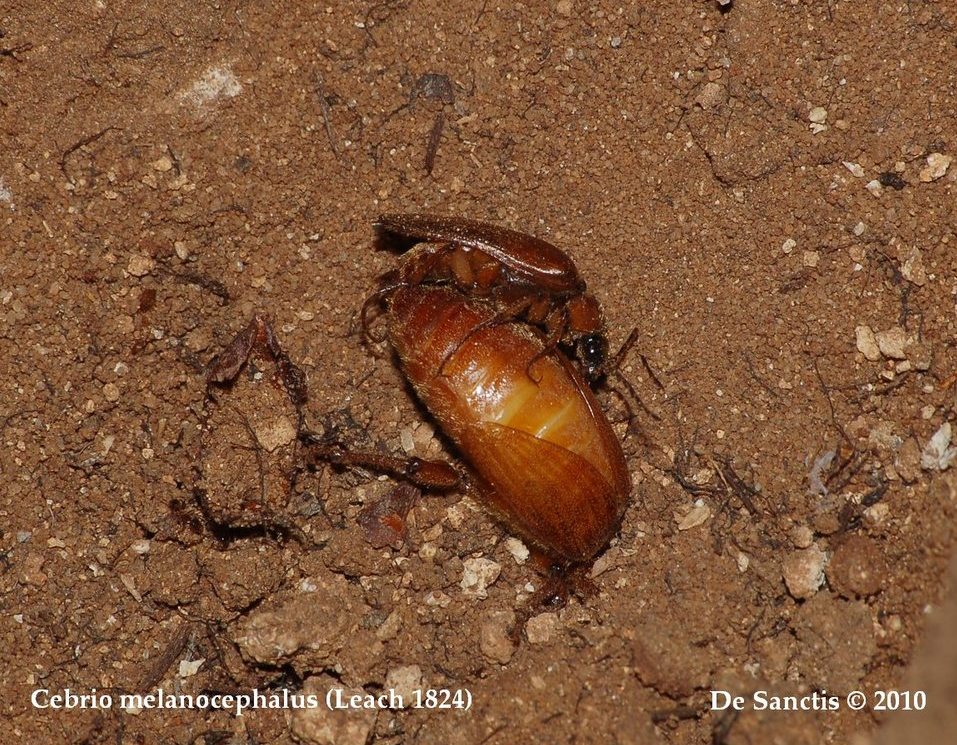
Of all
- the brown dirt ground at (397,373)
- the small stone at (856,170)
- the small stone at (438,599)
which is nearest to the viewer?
the brown dirt ground at (397,373)

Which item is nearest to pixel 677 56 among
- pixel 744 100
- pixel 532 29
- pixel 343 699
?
pixel 744 100

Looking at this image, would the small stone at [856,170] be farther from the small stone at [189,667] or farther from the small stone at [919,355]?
the small stone at [189,667]

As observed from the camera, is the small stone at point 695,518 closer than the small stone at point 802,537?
No

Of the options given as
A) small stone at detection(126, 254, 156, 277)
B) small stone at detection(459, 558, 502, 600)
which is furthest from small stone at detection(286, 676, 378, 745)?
small stone at detection(126, 254, 156, 277)

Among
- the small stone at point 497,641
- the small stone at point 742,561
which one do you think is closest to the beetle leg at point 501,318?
the small stone at point 497,641

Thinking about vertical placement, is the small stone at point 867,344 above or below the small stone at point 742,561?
above

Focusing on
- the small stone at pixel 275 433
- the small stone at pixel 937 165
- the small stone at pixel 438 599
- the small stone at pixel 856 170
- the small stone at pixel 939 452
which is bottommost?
the small stone at pixel 438 599

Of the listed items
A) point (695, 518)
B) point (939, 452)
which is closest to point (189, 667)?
point (695, 518)
